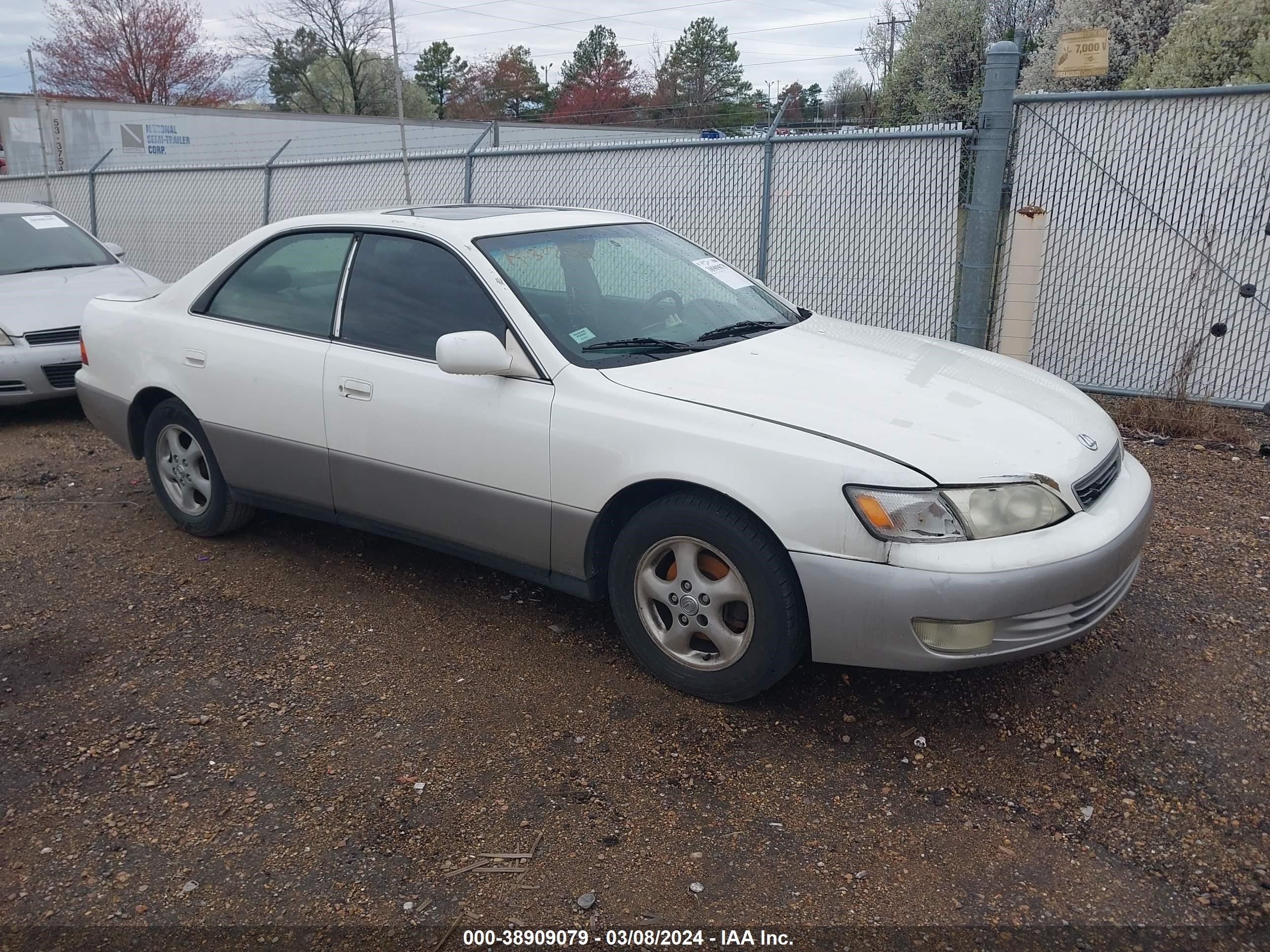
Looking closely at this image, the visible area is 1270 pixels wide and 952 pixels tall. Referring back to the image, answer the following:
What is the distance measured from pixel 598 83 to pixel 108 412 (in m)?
55.2

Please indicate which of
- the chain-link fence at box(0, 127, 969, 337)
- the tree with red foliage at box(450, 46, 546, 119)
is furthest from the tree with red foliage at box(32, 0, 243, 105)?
the chain-link fence at box(0, 127, 969, 337)

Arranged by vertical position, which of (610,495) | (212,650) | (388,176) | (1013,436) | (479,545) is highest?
(388,176)

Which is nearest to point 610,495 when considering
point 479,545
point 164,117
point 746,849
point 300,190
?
point 479,545

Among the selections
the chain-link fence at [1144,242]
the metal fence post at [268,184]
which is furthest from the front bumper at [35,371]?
the chain-link fence at [1144,242]

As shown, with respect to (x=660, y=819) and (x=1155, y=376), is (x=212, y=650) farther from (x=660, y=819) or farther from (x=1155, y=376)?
(x=1155, y=376)

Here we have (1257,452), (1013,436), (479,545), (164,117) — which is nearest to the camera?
(1013,436)

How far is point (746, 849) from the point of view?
2750 millimetres

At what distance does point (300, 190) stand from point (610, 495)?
31.7ft

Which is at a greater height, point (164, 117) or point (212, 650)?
point (164, 117)

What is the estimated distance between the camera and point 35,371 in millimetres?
7172

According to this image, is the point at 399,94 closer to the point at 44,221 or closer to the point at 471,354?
the point at 44,221

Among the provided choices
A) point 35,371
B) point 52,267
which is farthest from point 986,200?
point 52,267

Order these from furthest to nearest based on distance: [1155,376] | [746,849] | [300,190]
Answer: [300,190]
[1155,376]
[746,849]

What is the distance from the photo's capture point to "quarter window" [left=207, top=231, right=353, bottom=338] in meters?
4.32
